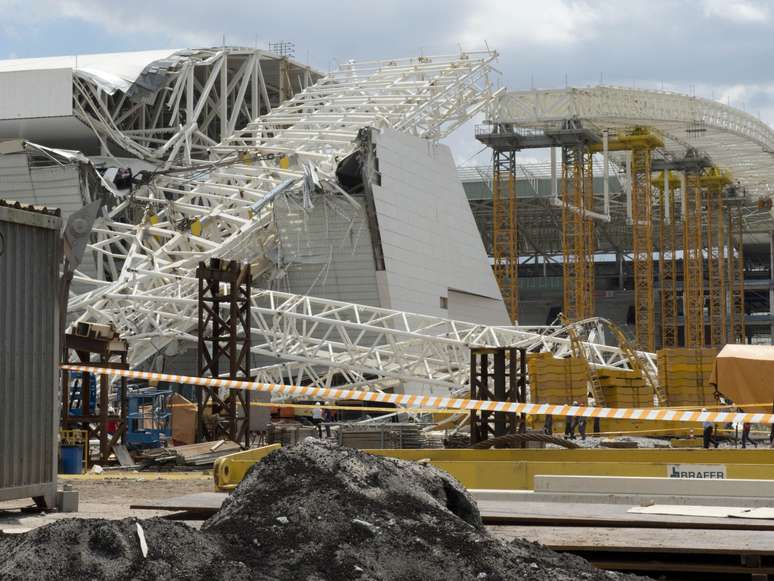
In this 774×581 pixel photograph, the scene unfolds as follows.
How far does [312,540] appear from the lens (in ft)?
26.3

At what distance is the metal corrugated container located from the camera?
41.0 feet

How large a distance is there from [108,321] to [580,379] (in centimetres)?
1499

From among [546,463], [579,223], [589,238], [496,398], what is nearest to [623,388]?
[496,398]

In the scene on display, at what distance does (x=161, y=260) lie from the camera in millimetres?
45531

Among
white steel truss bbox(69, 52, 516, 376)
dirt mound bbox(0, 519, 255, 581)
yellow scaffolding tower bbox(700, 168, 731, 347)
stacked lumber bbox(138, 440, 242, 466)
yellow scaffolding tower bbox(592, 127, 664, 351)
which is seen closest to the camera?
dirt mound bbox(0, 519, 255, 581)

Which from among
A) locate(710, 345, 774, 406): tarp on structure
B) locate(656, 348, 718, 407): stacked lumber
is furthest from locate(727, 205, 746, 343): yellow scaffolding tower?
locate(710, 345, 774, 406): tarp on structure

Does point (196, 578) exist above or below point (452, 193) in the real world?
below

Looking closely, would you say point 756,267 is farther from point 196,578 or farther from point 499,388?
point 196,578

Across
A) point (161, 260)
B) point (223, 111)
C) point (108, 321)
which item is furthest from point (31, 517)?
point (223, 111)

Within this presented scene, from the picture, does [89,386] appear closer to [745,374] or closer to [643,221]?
[745,374]

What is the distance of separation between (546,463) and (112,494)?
6887 mm

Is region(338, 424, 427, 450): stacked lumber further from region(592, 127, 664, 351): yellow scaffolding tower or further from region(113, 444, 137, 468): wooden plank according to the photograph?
region(592, 127, 664, 351): yellow scaffolding tower

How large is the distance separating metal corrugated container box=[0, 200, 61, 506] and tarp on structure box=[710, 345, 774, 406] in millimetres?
18318

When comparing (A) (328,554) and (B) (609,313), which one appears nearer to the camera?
(A) (328,554)
